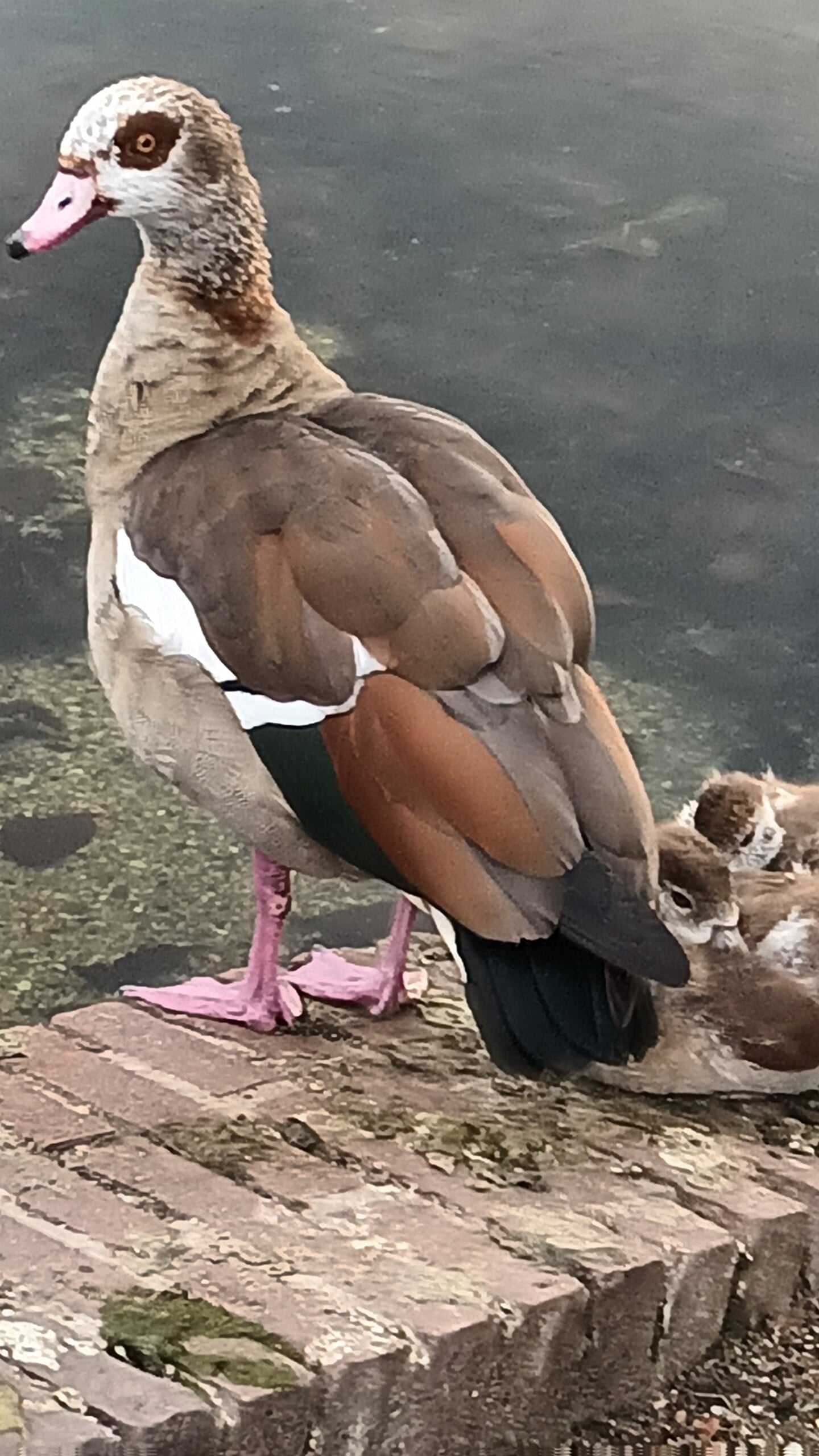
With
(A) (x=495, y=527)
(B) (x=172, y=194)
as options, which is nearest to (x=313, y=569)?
(A) (x=495, y=527)

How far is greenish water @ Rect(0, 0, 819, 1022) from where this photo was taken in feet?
11.2

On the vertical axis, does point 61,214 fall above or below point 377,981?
above

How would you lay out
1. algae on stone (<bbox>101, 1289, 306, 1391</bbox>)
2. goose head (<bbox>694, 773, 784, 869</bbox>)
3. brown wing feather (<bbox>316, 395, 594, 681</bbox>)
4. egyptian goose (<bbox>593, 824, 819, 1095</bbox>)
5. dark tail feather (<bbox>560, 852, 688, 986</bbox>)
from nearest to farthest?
1. algae on stone (<bbox>101, 1289, 306, 1391</bbox>)
2. dark tail feather (<bbox>560, 852, 688, 986</bbox>)
3. brown wing feather (<bbox>316, 395, 594, 681</bbox>)
4. egyptian goose (<bbox>593, 824, 819, 1095</bbox>)
5. goose head (<bbox>694, 773, 784, 869</bbox>)

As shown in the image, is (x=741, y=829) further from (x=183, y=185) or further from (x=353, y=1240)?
(x=183, y=185)

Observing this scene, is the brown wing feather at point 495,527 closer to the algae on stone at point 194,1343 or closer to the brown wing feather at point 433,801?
the brown wing feather at point 433,801

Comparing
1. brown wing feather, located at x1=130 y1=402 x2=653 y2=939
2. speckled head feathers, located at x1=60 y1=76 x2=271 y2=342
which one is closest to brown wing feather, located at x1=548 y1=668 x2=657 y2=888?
brown wing feather, located at x1=130 y1=402 x2=653 y2=939

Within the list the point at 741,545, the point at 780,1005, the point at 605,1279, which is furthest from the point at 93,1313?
the point at 741,545

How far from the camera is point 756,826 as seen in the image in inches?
75.0

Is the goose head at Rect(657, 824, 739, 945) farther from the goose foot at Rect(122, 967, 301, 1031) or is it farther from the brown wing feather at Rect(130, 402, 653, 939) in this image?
the goose foot at Rect(122, 967, 301, 1031)

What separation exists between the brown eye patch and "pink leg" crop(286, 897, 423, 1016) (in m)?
0.75

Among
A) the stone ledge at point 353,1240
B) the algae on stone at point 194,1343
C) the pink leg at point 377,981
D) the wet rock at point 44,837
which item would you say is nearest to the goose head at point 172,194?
the pink leg at point 377,981

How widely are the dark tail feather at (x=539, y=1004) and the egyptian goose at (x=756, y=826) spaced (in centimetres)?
52

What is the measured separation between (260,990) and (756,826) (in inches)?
22.2

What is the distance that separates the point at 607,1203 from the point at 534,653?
17.6 inches
